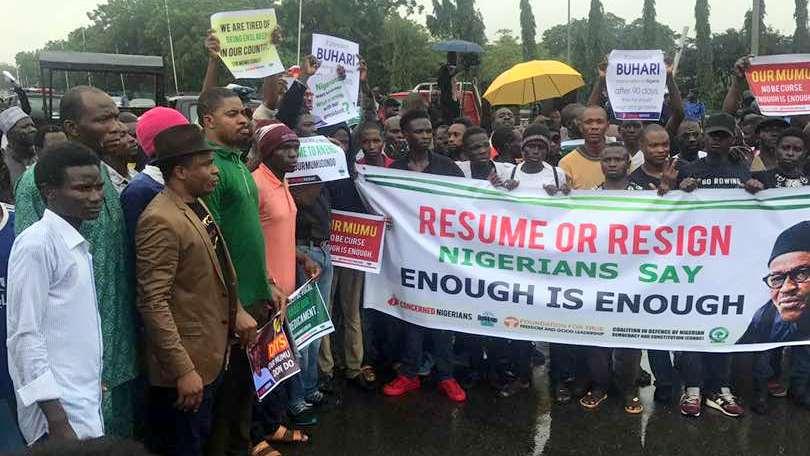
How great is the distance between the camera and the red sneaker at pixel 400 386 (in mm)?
5043

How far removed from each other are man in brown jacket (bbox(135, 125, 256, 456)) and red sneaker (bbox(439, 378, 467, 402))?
207 cm

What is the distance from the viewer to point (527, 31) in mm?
66625

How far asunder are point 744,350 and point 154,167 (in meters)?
3.74

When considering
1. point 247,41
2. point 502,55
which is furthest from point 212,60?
point 502,55

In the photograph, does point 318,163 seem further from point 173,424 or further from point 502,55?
point 502,55

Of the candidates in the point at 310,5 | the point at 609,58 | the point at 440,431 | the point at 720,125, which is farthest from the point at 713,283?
the point at 310,5

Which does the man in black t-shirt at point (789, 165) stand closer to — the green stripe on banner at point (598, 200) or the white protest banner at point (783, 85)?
the green stripe on banner at point (598, 200)

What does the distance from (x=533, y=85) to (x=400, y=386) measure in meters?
6.06

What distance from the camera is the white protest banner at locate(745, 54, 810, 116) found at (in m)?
5.85

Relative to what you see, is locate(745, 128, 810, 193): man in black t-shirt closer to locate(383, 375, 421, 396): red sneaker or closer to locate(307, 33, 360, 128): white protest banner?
locate(383, 375, 421, 396): red sneaker

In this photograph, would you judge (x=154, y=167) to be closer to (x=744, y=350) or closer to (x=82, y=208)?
(x=82, y=208)

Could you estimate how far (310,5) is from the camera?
1371 inches

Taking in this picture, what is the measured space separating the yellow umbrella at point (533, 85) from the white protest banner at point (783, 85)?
394 cm

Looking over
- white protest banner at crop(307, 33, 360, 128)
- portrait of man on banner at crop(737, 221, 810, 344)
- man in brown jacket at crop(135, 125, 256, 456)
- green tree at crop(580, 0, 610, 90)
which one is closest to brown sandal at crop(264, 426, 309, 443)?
man in brown jacket at crop(135, 125, 256, 456)
